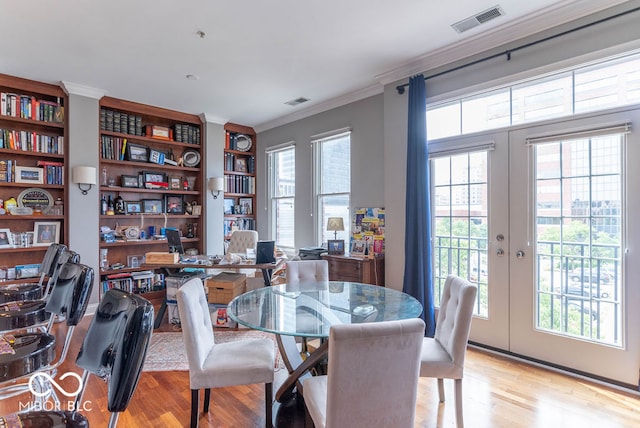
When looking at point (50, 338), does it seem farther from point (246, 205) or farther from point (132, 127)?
point (246, 205)

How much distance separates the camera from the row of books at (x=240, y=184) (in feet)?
19.0

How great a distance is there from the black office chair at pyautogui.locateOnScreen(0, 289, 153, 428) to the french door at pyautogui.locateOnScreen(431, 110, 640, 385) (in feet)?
9.78

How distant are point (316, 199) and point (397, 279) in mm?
1821

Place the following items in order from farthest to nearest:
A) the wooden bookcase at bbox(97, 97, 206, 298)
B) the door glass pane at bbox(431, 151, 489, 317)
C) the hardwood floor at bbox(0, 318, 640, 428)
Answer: the wooden bookcase at bbox(97, 97, 206, 298)
the door glass pane at bbox(431, 151, 489, 317)
the hardwood floor at bbox(0, 318, 640, 428)

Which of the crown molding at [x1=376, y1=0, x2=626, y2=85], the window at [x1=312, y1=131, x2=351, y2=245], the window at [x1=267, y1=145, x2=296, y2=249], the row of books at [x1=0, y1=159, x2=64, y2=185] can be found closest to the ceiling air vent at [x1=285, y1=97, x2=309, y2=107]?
the window at [x1=312, y1=131, x2=351, y2=245]

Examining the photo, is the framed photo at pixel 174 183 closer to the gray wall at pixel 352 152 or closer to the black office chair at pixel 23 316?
the gray wall at pixel 352 152

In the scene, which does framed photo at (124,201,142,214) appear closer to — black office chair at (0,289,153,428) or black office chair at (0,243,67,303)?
black office chair at (0,243,67,303)

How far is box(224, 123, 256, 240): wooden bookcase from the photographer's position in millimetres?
5828

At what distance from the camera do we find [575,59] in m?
2.61

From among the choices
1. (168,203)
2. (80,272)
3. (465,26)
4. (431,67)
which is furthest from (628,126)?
(168,203)

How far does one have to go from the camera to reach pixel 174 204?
5352mm

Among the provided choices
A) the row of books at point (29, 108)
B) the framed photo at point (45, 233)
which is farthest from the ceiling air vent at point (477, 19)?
the framed photo at point (45, 233)

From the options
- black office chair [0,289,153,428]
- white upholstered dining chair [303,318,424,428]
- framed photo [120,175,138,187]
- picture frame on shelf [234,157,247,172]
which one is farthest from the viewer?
picture frame on shelf [234,157,247,172]

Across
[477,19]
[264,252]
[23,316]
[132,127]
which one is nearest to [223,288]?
[264,252]
